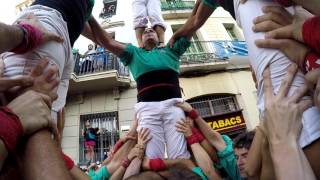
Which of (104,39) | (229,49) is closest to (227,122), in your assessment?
(229,49)

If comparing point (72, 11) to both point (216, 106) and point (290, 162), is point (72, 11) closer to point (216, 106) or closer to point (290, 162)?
point (290, 162)

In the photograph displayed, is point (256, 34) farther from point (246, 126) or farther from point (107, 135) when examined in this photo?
point (246, 126)

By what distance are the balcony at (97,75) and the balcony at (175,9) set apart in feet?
11.5

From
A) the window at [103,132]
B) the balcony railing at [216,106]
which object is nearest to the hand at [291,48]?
the window at [103,132]

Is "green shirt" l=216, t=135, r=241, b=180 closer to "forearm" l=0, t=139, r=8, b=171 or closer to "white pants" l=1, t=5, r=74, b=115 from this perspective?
"white pants" l=1, t=5, r=74, b=115

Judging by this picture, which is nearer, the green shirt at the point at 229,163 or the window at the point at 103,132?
the green shirt at the point at 229,163

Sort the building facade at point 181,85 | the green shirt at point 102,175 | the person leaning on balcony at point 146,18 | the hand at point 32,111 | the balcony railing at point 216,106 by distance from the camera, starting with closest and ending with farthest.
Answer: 1. the hand at point 32,111
2. the green shirt at point 102,175
3. the person leaning on balcony at point 146,18
4. the building facade at point 181,85
5. the balcony railing at point 216,106

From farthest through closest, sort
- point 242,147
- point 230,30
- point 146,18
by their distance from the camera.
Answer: point 230,30, point 146,18, point 242,147

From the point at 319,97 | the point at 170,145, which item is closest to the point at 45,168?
the point at 319,97

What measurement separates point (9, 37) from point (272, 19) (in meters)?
1.01

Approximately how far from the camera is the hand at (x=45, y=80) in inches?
54.5

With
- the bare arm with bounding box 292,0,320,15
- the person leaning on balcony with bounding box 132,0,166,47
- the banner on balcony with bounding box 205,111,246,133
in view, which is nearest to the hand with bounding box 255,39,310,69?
the bare arm with bounding box 292,0,320,15

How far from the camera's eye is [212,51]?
12.6 meters

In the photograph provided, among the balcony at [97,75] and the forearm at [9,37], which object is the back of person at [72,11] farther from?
the balcony at [97,75]
